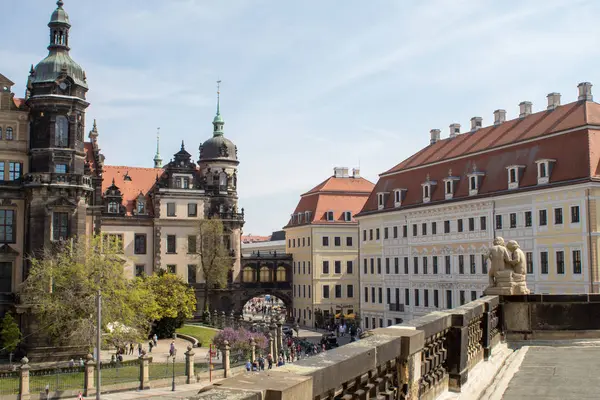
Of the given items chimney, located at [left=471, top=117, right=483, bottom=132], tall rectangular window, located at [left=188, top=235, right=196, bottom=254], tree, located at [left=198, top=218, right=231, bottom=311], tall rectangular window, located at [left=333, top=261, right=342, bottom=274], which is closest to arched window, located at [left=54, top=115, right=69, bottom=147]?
tree, located at [left=198, top=218, right=231, bottom=311]

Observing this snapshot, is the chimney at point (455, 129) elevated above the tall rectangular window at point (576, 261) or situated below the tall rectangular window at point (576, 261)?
above

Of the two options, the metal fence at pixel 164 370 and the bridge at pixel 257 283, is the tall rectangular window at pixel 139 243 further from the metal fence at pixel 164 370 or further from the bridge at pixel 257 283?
the metal fence at pixel 164 370

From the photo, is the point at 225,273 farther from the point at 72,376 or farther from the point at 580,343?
the point at 580,343

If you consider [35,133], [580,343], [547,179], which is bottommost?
[580,343]

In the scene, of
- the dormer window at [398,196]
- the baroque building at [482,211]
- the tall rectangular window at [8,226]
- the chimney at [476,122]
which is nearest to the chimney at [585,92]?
the baroque building at [482,211]

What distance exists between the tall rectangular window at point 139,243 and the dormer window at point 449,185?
3293 cm

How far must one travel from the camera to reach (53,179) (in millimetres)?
50250

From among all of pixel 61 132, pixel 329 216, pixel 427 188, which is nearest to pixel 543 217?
pixel 427 188

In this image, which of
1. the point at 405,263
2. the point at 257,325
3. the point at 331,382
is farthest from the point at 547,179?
the point at 331,382

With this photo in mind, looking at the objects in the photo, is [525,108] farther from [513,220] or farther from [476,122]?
[513,220]

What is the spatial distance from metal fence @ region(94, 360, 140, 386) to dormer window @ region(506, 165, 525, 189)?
2705 centimetres

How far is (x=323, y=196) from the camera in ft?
273

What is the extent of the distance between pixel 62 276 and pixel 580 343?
34.7 m

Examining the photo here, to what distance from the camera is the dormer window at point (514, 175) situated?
48.7 meters
